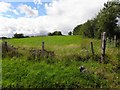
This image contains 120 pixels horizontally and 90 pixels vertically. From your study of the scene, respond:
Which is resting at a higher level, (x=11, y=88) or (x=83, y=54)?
(x=83, y=54)

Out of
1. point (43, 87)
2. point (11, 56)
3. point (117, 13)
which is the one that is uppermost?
point (117, 13)

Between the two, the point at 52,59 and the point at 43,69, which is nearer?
the point at 43,69

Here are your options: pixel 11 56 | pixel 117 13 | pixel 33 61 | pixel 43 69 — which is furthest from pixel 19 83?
pixel 117 13

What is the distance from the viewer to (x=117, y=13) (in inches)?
2121

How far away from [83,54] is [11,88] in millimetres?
A: 5844

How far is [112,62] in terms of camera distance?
16.8 metres

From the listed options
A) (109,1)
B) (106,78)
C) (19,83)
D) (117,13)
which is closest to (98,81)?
(106,78)

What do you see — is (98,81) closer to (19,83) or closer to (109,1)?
(19,83)

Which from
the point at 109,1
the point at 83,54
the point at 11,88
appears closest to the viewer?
the point at 11,88

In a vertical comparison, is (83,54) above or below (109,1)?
below

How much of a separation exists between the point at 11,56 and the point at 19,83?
4670mm

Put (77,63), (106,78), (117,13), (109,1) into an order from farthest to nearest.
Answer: (109,1) → (117,13) → (77,63) → (106,78)

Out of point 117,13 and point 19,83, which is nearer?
point 19,83

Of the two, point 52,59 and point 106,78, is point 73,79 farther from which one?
point 52,59
